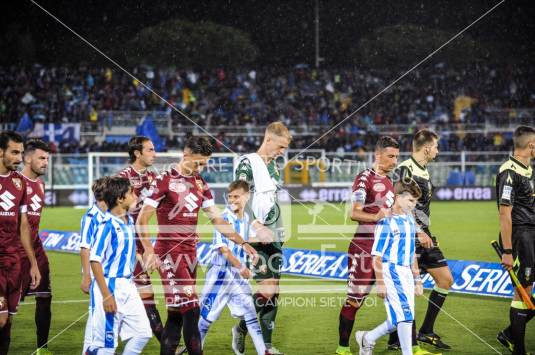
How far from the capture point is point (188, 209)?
286 inches

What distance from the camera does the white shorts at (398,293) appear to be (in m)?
6.95

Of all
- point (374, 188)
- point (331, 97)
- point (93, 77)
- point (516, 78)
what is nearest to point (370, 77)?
point (331, 97)

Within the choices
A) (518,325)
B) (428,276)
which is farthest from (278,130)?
(428,276)

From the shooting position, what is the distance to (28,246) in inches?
288

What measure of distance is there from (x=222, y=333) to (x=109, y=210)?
133 inches

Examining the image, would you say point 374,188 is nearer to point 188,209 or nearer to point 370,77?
point 188,209

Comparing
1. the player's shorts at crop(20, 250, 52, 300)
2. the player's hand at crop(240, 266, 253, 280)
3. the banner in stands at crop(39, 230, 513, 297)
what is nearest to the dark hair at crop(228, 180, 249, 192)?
the player's hand at crop(240, 266, 253, 280)

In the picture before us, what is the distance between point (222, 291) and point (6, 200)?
2.35 meters

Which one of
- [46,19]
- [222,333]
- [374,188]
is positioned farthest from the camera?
[46,19]

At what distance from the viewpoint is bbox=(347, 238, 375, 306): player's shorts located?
7828 mm

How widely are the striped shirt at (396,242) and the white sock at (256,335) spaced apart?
1384mm

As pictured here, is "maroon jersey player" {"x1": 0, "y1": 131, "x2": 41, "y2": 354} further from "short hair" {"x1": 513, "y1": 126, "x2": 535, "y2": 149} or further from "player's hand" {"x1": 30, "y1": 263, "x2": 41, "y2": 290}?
"short hair" {"x1": 513, "y1": 126, "x2": 535, "y2": 149}

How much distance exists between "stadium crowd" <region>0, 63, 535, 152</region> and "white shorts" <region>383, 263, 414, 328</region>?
1149 inches

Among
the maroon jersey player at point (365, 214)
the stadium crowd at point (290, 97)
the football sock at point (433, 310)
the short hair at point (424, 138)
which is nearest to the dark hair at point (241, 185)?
the maroon jersey player at point (365, 214)
